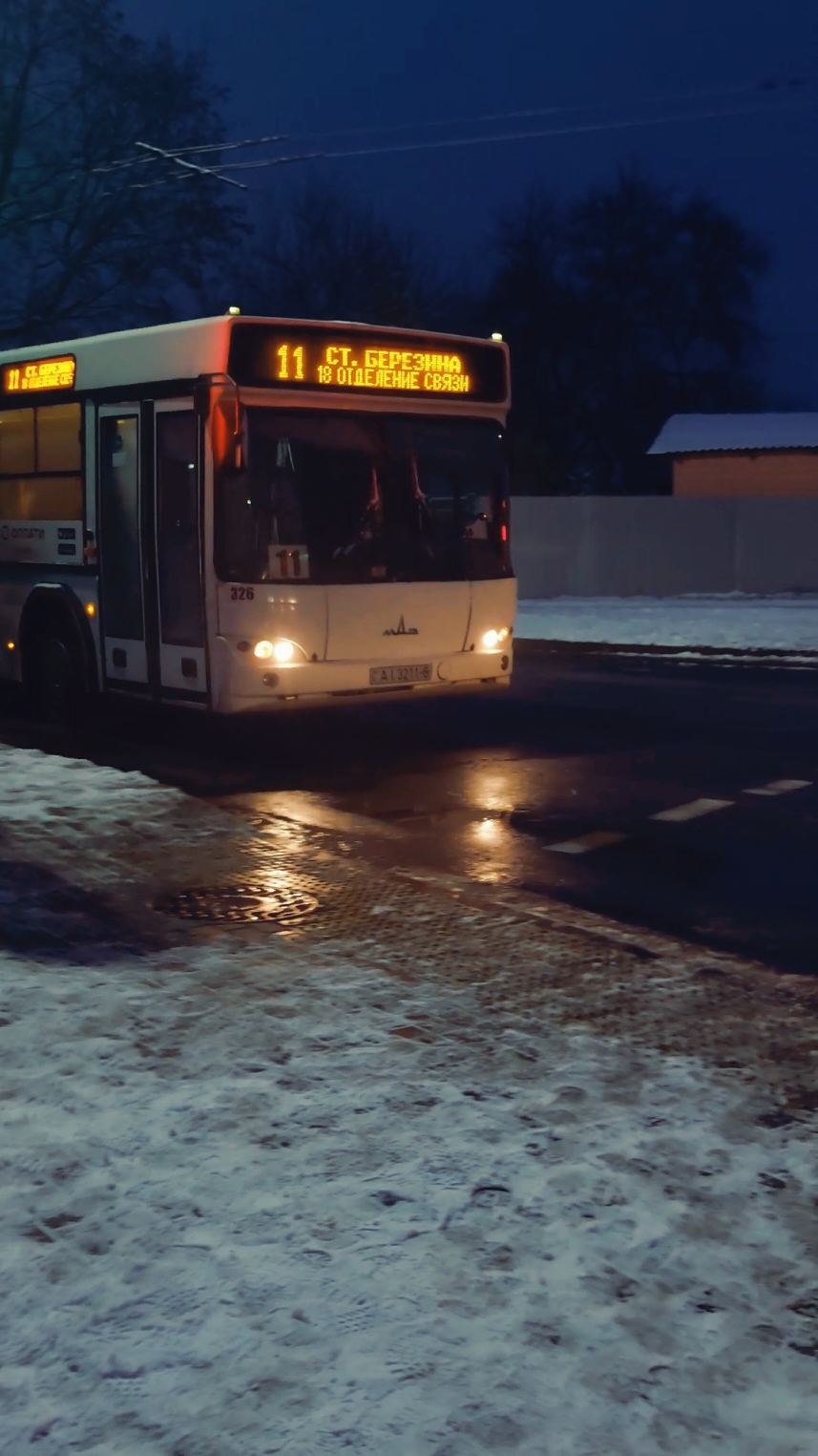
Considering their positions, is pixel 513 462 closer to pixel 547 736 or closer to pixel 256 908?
pixel 547 736

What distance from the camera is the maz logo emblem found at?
41.1 ft

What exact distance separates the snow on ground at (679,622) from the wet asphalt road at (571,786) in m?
5.86

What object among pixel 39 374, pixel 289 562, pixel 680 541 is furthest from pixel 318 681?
pixel 680 541

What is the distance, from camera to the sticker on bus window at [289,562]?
11930mm

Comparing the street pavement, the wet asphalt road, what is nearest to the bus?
the wet asphalt road

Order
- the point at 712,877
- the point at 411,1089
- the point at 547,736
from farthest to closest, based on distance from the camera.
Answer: the point at 547,736 < the point at 712,877 < the point at 411,1089

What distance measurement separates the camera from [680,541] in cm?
3503

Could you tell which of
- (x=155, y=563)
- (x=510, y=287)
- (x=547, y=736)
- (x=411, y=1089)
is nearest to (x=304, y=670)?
(x=155, y=563)

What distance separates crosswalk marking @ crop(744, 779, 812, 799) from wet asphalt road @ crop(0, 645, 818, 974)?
0.10 ft

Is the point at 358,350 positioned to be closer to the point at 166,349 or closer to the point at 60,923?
the point at 166,349

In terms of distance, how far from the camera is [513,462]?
61500 mm

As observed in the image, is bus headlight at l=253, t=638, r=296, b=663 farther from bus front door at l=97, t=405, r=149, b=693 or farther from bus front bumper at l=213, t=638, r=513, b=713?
bus front door at l=97, t=405, r=149, b=693

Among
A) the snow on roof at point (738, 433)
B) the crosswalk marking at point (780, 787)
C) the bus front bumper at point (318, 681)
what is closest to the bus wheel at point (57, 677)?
the bus front bumper at point (318, 681)

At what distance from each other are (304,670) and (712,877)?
172 inches
